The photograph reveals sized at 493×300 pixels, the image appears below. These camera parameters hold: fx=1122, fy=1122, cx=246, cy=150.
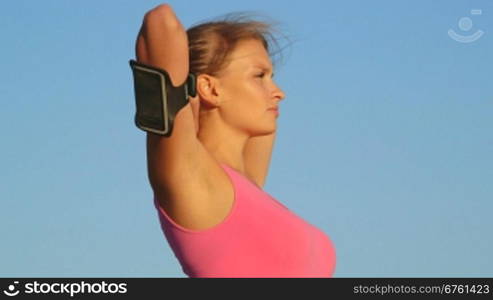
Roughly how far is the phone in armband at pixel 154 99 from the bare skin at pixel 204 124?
0.15 ft

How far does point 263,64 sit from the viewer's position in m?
5.42

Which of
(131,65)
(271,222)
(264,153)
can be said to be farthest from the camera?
(264,153)

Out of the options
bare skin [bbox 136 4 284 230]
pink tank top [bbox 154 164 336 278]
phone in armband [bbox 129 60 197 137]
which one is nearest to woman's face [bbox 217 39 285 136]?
bare skin [bbox 136 4 284 230]

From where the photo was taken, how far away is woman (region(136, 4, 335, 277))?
473 centimetres

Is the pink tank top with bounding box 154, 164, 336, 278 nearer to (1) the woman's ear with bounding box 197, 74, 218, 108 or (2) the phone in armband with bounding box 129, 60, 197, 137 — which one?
(1) the woman's ear with bounding box 197, 74, 218, 108

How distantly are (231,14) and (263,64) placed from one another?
35 centimetres

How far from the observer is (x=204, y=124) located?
5.38 meters

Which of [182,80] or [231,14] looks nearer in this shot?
[182,80]

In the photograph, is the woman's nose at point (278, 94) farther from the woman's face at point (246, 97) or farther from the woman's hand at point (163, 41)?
the woman's hand at point (163, 41)

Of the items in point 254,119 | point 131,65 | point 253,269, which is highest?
point 131,65

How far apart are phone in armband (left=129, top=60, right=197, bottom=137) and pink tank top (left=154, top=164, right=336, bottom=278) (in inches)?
19.4

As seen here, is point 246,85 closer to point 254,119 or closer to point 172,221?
point 254,119

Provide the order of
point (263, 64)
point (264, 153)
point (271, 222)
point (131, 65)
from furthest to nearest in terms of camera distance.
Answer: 1. point (264, 153)
2. point (263, 64)
3. point (271, 222)
4. point (131, 65)

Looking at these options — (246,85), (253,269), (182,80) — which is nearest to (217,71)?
(246,85)
